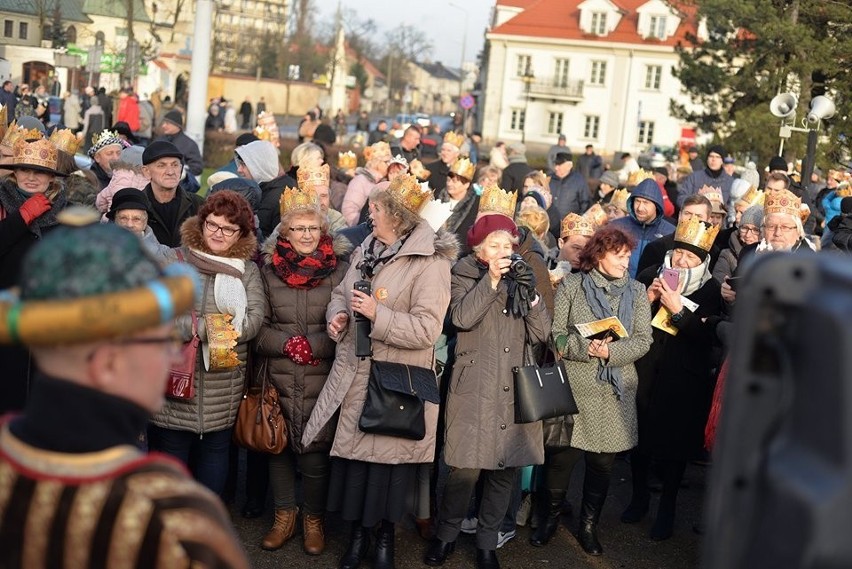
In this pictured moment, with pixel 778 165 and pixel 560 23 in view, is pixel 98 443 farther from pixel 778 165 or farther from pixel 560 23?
pixel 560 23

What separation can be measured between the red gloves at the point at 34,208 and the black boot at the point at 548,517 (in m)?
3.50

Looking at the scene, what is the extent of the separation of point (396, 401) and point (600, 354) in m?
1.31

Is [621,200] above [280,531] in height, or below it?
above

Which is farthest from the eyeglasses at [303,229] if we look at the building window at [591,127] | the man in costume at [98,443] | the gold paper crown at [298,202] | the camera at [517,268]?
Result: the building window at [591,127]

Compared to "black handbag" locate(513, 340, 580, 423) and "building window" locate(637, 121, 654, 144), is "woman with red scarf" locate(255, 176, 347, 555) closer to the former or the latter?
"black handbag" locate(513, 340, 580, 423)

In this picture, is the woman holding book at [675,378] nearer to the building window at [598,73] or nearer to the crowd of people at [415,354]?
the crowd of people at [415,354]

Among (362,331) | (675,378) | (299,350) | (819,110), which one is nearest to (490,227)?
(362,331)

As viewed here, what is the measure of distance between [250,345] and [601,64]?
2795 inches

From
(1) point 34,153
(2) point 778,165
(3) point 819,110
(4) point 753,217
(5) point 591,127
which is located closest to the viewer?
(1) point 34,153

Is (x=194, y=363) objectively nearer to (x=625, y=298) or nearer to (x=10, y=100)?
(x=625, y=298)

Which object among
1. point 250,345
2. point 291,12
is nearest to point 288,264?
point 250,345

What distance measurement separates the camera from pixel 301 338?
6441mm

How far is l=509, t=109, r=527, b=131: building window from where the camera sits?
251 ft

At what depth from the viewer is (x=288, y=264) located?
651cm
